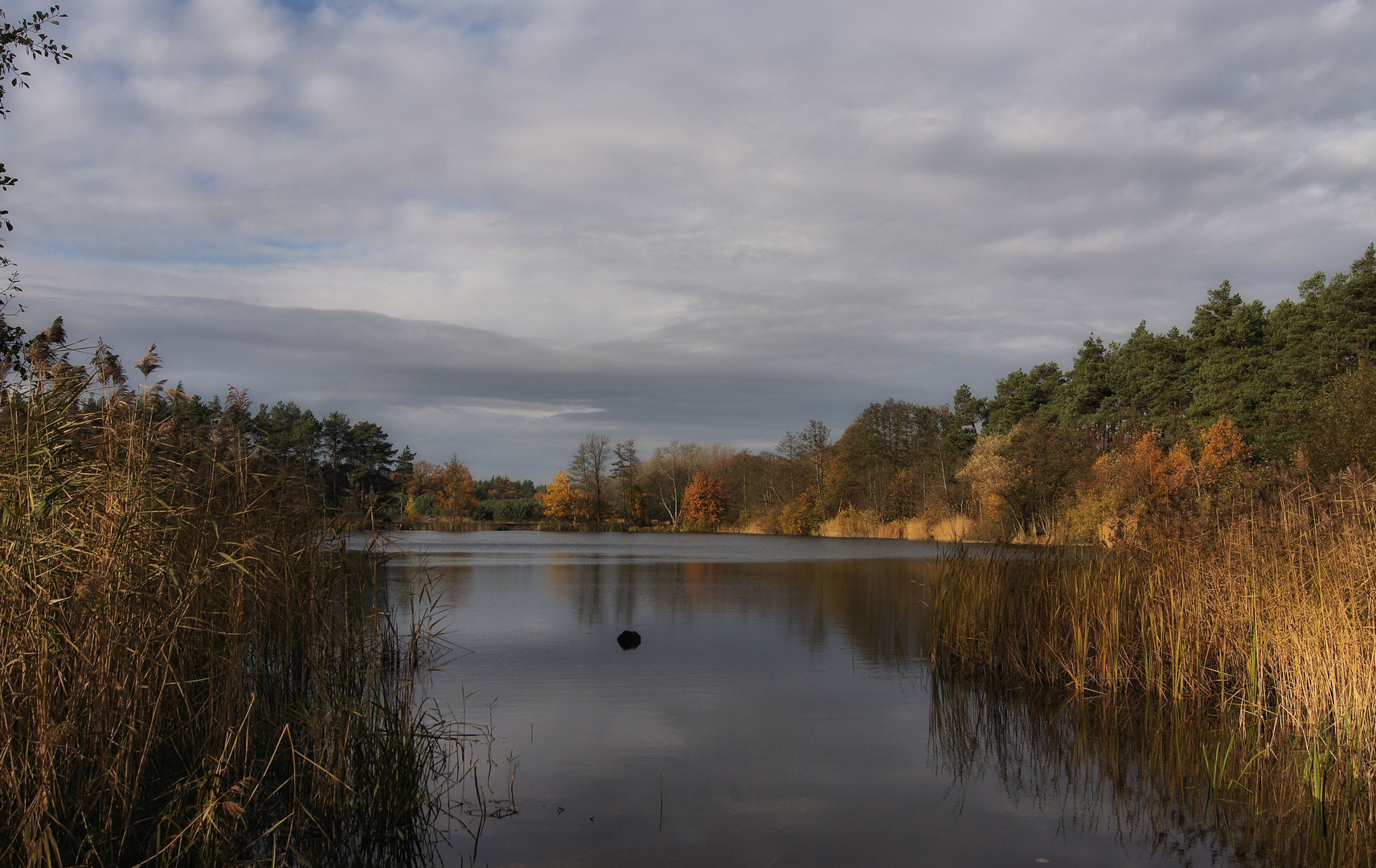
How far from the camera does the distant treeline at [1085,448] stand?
772 inches

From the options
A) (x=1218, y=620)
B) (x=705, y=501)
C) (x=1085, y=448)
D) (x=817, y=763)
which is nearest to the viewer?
(x=817, y=763)

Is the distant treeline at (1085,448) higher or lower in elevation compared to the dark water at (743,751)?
higher

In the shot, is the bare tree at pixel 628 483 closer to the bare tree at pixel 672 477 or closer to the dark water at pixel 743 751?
the bare tree at pixel 672 477

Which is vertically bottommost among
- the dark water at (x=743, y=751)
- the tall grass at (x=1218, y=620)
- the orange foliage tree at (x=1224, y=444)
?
the dark water at (x=743, y=751)

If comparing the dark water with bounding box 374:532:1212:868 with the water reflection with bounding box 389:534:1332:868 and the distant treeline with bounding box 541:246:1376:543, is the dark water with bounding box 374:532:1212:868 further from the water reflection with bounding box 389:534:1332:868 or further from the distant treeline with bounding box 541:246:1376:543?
the distant treeline with bounding box 541:246:1376:543

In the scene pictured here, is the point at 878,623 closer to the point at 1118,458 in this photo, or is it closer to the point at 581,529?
the point at 1118,458

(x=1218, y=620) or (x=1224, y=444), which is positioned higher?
(x=1224, y=444)

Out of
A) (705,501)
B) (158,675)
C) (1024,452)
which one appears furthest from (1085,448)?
(158,675)

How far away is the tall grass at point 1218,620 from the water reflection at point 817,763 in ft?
1.60

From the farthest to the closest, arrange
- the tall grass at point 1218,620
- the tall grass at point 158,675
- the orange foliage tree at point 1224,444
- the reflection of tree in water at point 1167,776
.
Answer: the orange foliage tree at point 1224,444 → the tall grass at point 1218,620 → the reflection of tree in water at point 1167,776 → the tall grass at point 158,675

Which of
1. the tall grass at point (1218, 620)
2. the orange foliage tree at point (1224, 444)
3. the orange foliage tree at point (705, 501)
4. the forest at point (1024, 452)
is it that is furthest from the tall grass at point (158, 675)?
the orange foliage tree at point (705, 501)

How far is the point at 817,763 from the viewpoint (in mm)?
6625

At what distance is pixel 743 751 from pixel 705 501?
61437 millimetres

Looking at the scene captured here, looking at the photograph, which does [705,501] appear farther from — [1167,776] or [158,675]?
[158,675]
